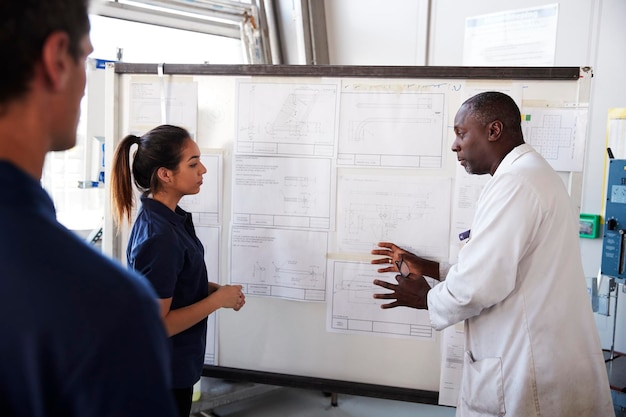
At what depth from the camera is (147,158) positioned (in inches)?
59.6

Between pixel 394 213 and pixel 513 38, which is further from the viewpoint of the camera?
pixel 513 38

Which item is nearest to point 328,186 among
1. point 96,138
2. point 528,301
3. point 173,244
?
point 173,244

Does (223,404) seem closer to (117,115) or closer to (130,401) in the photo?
(117,115)

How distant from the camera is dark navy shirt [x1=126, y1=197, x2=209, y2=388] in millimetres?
1335

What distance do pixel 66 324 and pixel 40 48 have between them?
0.27 metres

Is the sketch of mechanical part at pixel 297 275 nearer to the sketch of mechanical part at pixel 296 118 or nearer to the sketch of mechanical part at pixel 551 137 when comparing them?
the sketch of mechanical part at pixel 296 118

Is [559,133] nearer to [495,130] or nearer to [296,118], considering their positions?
[495,130]

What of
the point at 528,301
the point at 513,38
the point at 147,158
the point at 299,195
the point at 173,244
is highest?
the point at 513,38

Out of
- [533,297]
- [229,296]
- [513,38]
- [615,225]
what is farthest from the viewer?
[513,38]

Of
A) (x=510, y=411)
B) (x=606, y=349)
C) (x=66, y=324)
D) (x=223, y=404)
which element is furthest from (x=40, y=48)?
(x=606, y=349)

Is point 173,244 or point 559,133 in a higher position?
point 559,133

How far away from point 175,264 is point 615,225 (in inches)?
80.3

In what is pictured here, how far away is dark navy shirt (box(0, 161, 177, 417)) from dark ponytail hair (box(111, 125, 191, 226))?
1041 mm

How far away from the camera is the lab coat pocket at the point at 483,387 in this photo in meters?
1.36
